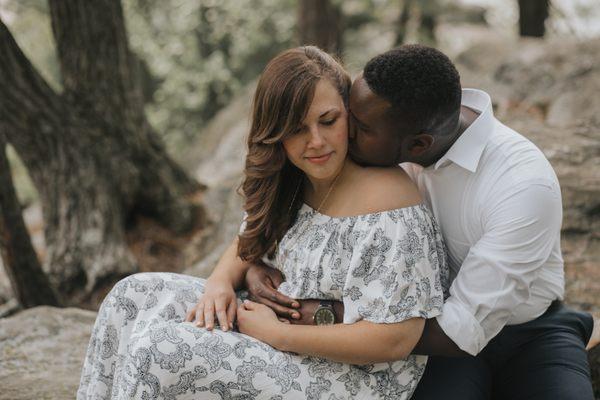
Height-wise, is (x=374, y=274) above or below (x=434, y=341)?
above

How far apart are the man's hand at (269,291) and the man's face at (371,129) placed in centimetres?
61

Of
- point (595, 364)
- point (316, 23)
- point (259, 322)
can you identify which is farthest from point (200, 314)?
point (316, 23)

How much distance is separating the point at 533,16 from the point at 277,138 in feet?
29.0

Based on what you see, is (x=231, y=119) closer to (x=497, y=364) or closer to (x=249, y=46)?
(x=249, y=46)

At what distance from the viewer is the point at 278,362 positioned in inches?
90.4

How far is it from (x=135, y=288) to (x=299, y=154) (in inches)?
31.8

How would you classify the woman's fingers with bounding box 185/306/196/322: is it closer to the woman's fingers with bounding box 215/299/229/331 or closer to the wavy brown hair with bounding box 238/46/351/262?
the woman's fingers with bounding box 215/299/229/331

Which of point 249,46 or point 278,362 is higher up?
point 278,362

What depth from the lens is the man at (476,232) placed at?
7.46ft

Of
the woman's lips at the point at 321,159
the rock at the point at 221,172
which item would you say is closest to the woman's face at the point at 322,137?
the woman's lips at the point at 321,159

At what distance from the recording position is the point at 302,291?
2.50m

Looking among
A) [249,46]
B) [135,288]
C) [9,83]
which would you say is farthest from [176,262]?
[249,46]

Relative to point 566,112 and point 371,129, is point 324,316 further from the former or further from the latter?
point 566,112

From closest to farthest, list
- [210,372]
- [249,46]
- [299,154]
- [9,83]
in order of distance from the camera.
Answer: [210,372], [299,154], [9,83], [249,46]
